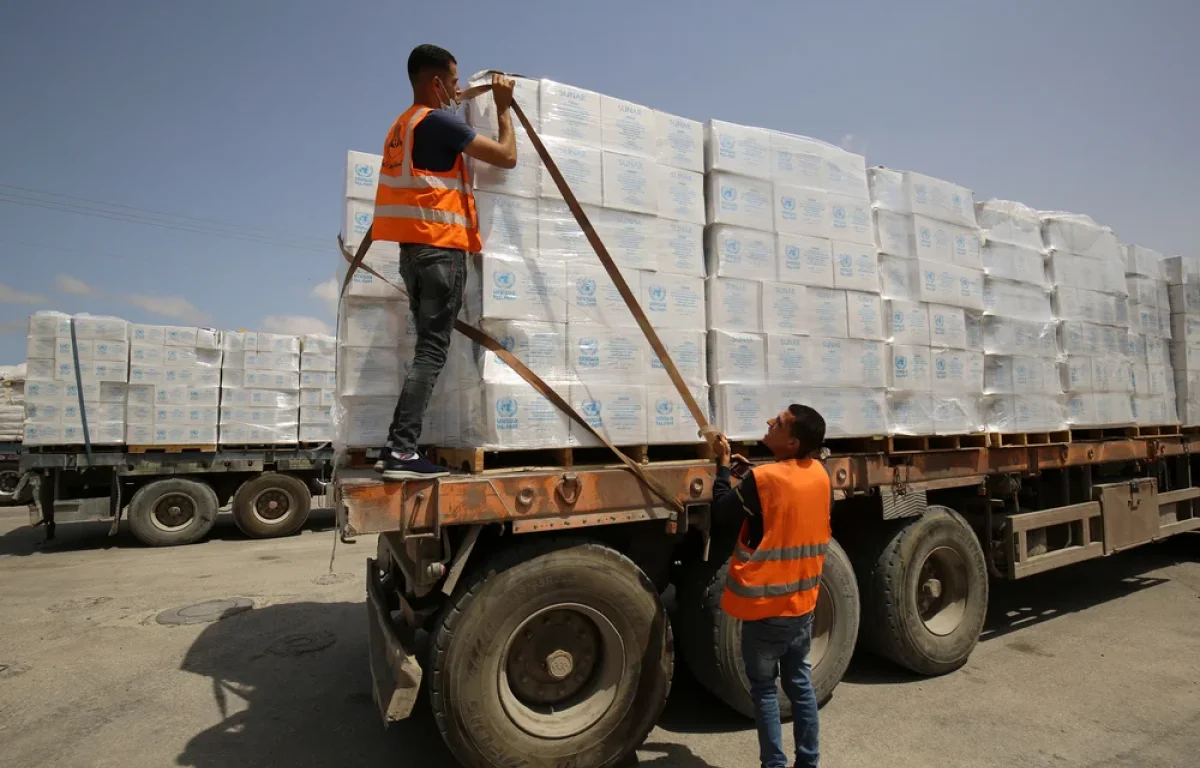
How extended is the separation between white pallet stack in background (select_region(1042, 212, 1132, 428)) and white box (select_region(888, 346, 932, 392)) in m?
1.90

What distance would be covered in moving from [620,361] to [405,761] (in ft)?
7.95

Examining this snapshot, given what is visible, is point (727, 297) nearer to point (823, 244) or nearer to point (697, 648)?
point (823, 244)

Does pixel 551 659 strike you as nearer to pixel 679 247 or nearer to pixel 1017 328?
pixel 679 247

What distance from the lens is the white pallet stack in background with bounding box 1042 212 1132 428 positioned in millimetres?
5680

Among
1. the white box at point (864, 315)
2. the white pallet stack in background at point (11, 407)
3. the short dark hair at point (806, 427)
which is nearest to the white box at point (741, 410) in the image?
the short dark hair at point (806, 427)

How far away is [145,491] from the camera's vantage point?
9.71 metres

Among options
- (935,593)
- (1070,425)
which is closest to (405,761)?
(935,593)

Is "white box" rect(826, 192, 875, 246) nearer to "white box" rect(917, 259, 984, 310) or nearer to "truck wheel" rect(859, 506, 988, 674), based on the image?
"white box" rect(917, 259, 984, 310)

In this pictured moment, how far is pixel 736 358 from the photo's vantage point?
12.6 ft

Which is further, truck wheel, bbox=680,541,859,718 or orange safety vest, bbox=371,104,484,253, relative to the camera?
truck wheel, bbox=680,541,859,718

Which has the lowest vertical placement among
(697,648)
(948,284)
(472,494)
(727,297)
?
(697,648)

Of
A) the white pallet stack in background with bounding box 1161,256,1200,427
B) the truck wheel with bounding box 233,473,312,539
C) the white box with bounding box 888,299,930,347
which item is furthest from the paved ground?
the truck wheel with bounding box 233,473,312,539

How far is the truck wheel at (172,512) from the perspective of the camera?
970 centimetres

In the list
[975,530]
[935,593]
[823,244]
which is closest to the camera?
[823,244]
